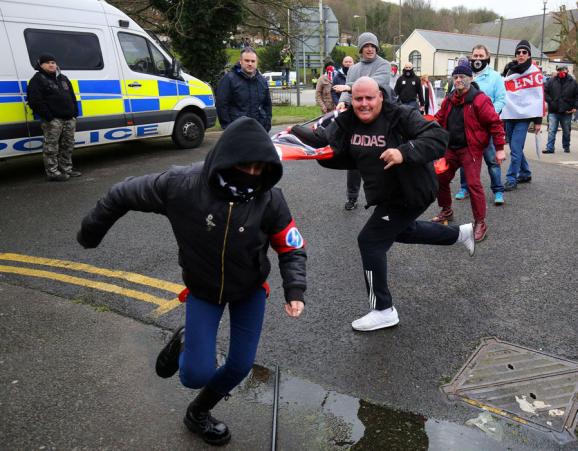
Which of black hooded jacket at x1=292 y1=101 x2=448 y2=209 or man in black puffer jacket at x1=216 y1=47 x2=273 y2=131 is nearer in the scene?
black hooded jacket at x1=292 y1=101 x2=448 y2=209

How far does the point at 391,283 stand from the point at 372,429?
1.97 m

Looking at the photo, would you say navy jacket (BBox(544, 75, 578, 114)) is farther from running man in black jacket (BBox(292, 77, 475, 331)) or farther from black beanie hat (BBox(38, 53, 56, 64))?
black beanie hat (BBox(38, 53, 56, 64))

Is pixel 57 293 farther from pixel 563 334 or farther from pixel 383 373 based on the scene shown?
pixel 563 334

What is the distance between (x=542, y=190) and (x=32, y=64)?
7872 millimetres

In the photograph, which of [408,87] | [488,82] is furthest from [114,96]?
[408,87]

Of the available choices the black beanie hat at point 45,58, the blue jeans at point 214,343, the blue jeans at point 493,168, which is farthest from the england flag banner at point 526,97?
the black beanie hat at point 45,58

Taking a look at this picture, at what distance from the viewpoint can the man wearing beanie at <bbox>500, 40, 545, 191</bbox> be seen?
723 centimetres

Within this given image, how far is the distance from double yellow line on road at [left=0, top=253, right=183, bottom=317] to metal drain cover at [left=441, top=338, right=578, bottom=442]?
2.20 m

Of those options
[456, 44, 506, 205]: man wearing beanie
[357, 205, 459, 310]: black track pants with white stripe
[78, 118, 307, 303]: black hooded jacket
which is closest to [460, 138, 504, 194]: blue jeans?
Answer: [456, 44, 506, 205]: man wearing beanie

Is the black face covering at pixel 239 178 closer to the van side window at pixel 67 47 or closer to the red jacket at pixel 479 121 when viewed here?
the red jacket at pixel 479 121

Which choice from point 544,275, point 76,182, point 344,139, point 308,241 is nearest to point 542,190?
point 544,275

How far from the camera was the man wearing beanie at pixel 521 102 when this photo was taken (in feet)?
23.7

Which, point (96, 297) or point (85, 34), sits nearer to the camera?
point (96, 297)

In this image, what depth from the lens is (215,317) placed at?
98.5 inches
